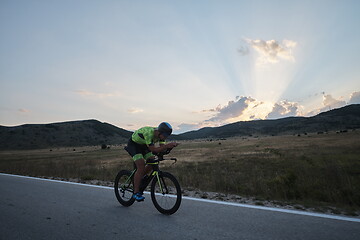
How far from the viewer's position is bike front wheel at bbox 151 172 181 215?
454cm

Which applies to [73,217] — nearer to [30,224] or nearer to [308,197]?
[30,224]

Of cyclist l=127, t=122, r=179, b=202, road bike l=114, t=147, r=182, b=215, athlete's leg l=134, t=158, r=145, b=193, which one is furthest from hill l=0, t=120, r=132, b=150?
road bike l=114, t=147, r=182, b=215

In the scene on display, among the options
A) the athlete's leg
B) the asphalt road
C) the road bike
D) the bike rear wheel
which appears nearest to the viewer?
the asphalt road

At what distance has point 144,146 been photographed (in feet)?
17.4

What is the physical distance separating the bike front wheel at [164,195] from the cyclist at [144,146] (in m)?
0.37

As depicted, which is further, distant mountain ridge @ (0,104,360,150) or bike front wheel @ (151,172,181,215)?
distant mountain ridge @ (0,104,360,150)

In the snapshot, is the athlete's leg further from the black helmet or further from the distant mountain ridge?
the distant mountain ridge

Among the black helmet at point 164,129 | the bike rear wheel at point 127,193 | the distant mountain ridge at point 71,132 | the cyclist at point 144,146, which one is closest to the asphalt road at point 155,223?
the bike rear wheel at point 127,193

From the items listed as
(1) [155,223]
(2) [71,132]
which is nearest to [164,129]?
(1) [155,223]

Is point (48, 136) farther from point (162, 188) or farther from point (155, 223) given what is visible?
point (155, 223)

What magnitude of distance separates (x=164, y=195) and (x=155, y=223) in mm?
694

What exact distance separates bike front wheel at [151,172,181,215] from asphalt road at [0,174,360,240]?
16 cm

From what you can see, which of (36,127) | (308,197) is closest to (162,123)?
(308,197)

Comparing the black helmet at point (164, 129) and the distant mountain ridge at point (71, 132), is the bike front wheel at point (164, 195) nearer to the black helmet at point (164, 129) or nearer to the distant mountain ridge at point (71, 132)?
the black helmet at point (164, 129)
